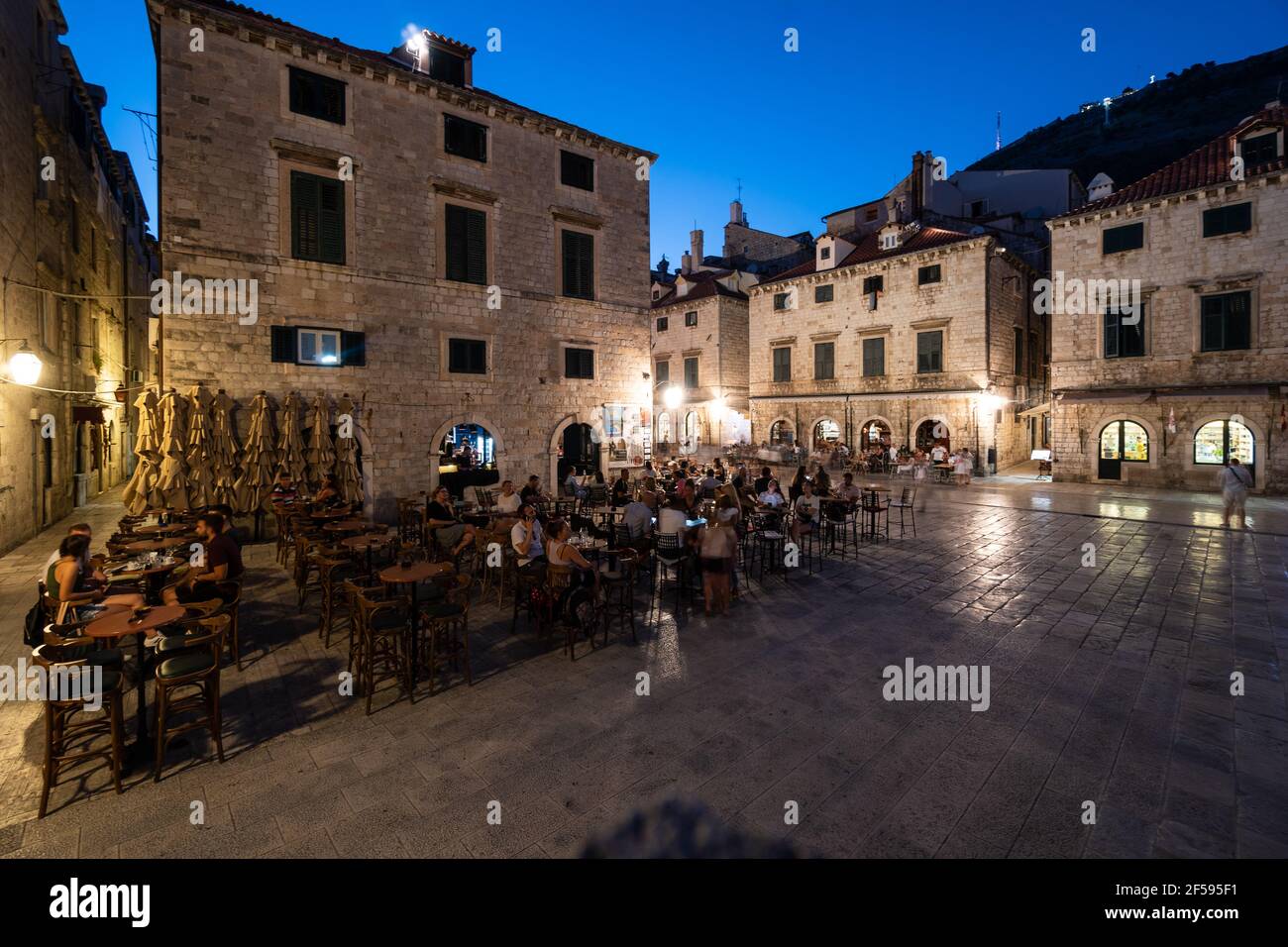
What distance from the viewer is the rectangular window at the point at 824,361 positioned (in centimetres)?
3061

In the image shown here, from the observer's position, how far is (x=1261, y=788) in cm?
410

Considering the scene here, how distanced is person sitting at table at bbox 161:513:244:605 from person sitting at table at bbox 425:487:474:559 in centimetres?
354

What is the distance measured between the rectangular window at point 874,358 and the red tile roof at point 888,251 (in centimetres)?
400

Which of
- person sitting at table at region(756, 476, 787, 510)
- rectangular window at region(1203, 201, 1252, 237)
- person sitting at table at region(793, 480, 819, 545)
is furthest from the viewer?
rectangular window at region(1203, 201, 1252, 237)

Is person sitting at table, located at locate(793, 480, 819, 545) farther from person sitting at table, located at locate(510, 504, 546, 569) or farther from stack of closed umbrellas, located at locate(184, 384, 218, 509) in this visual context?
stack of closed umbrellas, located at locate(184, 384, 218, 509)

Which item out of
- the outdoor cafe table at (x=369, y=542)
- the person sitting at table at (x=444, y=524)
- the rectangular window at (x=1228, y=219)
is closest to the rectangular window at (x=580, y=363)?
the person sitting at table at (x=444, y=524)

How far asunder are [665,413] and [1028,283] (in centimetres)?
2111

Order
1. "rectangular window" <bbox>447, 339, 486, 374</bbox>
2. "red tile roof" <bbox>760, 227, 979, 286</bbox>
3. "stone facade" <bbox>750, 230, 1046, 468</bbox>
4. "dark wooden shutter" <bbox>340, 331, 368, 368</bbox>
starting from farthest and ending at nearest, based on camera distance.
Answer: "red tile roof" <bbox>760, 227, 979, 286</bbox>, "stone facade" <bbox>750, 230, 1046, 468</bbox>, "rectangular window" <bbox>447, 339, 486, 374</bbox>, "dark wooden shutter" <bbox>340, 331, 368, 368</bbox>

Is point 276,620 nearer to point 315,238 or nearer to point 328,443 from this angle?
point 328,443

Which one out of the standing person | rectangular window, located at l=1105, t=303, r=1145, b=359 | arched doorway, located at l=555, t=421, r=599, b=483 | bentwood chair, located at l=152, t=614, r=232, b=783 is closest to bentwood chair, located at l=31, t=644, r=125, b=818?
bentwood chair, located at l=152, t=614, r=232, b=783

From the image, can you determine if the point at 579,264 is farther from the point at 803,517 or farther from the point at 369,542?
the point at 369,542

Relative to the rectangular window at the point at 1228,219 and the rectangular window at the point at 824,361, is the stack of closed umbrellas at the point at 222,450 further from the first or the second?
the rectangular window at the point at 1228,219

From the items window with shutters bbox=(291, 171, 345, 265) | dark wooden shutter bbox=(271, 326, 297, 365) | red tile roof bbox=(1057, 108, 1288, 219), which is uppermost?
red tile roof bbox=(1057, 108, 1288, 219)

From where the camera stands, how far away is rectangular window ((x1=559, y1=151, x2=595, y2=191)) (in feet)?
59.3
